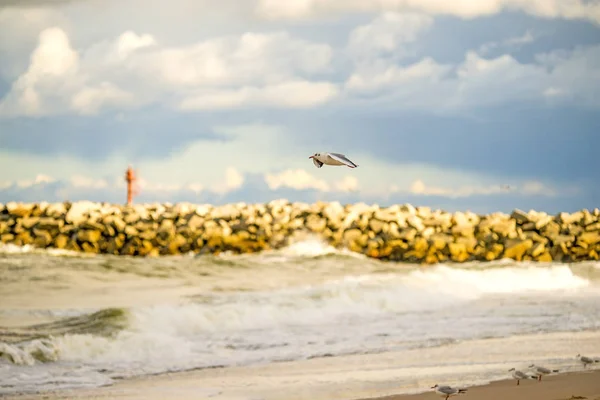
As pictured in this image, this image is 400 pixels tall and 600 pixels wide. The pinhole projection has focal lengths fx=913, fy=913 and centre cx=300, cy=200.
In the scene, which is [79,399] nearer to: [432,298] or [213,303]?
[213,303]

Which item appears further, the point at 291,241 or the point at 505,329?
the point at 291,241

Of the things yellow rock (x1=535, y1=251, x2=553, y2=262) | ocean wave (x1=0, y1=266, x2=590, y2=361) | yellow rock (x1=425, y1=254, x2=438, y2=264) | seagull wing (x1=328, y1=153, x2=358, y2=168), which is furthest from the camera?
yellow rock (x1=535, y1=251, x2=553, y2=262)

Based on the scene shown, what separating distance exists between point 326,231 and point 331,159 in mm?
10584

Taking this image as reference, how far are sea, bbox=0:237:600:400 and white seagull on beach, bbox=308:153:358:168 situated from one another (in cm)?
184

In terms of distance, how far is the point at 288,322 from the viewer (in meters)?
7.80

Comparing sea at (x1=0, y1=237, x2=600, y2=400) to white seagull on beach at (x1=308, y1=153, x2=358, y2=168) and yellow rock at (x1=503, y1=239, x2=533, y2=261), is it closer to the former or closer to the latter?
yellow rock at (x1=503, y1=239, x2=533, y2=261)

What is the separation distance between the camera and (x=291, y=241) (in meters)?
13.6

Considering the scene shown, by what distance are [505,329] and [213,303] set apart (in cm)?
285

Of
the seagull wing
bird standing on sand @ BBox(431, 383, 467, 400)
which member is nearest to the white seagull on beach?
the seagull wing

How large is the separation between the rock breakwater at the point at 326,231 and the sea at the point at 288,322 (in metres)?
0.74

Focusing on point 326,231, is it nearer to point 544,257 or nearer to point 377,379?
point 544,257

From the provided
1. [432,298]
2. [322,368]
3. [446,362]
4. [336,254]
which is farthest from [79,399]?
[336,254]

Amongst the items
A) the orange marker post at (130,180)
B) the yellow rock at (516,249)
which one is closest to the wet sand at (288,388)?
the yellow rock at (516,249)

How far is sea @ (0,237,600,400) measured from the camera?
545cm
